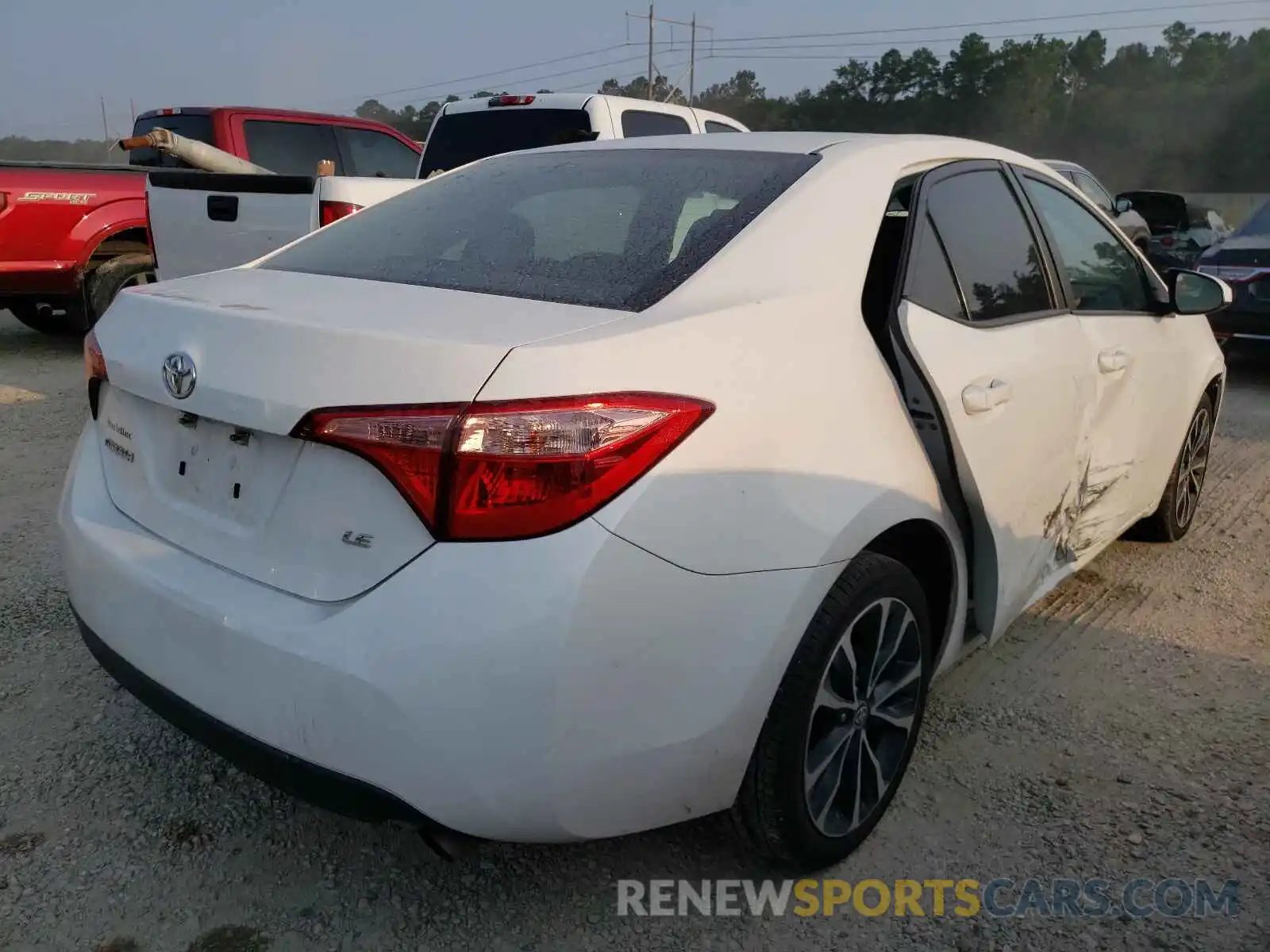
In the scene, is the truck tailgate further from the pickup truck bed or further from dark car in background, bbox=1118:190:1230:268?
dark car in background, bbox=1118:190:1230:268

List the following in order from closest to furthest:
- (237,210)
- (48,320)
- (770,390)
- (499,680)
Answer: (499,680) < (770,390) < (237,210) < (48,320)

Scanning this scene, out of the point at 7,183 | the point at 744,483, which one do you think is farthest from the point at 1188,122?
the point at 744,483

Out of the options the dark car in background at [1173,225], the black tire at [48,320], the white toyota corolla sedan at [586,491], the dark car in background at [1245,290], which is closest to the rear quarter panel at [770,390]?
the white toyota corolla sedan at [586,491]

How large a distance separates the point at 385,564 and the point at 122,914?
1077mm

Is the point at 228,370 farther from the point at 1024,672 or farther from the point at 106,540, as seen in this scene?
the point at 1024,672

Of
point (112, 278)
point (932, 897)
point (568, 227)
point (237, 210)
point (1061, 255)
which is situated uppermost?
point (568, 227)

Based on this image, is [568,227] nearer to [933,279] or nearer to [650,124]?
[933,279]

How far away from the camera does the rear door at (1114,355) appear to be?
3.23 metres

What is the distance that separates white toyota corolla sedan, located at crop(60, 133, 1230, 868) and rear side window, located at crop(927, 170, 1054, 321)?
0.02 metres

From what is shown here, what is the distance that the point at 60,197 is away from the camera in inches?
310

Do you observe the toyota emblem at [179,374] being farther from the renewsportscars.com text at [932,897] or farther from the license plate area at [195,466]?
the renewsportscars.com text at [932,897]

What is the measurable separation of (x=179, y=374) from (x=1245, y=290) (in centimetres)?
814

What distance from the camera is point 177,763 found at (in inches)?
106

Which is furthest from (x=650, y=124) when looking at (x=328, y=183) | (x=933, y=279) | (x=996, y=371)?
(x=996, y=371)
